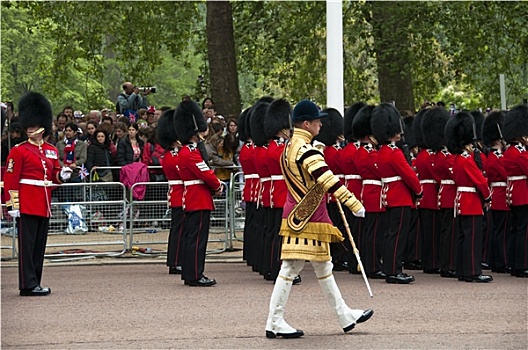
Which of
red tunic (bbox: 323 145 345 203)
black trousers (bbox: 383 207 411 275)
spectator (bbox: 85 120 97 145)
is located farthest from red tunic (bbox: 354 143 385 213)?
spectator (bbox: 85 120 97 145)

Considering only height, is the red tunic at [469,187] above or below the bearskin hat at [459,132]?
below

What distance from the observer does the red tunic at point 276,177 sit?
12.2m

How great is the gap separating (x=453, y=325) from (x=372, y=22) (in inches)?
526

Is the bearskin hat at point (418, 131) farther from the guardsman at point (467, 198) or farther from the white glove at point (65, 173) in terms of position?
the white glove at point (65, 173)

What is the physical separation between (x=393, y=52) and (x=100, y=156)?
683 centimetres

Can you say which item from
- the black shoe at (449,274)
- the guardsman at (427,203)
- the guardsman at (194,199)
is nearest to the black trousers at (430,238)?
the guardsman at (427,203)

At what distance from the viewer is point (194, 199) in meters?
12.2

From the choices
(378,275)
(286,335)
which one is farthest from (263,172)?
(286,335)

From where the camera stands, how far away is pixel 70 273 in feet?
44.8

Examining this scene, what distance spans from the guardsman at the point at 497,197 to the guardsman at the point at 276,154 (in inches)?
94.0

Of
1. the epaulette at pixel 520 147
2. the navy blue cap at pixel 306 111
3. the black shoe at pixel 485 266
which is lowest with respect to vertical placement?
the black shoe at pixel 485 266

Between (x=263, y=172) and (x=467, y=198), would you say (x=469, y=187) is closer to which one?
(x=467, y=198)

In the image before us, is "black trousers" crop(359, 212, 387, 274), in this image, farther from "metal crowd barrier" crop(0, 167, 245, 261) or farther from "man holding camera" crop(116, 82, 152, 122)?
"man holding camera" crop(116, 82, 152, 122)

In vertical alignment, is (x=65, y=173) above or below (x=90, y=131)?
below
